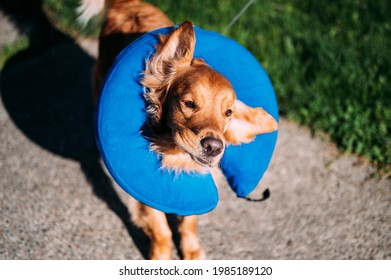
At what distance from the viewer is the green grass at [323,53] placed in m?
4.92

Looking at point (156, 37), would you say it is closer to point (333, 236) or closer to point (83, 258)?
point (83, 258)

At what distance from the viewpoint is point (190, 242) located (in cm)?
367

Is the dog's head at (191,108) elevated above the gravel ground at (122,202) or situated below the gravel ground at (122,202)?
above

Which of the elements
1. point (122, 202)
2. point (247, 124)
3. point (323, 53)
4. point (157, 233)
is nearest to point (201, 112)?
point (247, 124)

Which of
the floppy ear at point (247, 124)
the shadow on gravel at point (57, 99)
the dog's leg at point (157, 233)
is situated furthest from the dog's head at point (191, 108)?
the shadow on gravel at point (57, 99)

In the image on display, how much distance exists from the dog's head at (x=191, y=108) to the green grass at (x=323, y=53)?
1940 mm

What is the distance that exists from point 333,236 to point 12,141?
3369 millimetres

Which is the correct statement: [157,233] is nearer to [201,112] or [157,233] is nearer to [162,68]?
[201,112]

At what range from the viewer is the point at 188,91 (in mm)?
2977

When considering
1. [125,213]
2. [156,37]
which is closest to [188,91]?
[156,37]

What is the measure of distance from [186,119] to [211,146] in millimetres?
304

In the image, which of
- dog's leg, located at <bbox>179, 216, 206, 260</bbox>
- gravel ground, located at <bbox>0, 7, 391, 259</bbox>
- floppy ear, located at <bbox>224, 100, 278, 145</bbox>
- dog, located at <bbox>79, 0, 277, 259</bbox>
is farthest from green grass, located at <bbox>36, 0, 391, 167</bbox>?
dog's leg, located at <bbox>179, 216, 206, 260</bbox>

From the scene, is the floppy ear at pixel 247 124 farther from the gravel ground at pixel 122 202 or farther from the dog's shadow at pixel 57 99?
the dog's shadow at pixel 57 99

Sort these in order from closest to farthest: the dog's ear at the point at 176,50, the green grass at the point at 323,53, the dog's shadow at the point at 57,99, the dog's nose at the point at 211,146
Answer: the dog's nose at the point at 211,146 → the dog's ear at the point at 176,50 → the dog's shadow at the point at 57,99 → the green grass at the point at 323,53
